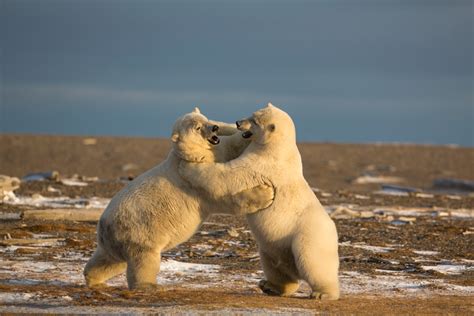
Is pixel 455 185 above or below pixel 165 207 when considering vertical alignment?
below

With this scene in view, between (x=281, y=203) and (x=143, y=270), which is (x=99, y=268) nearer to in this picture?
(x=143, y=270)

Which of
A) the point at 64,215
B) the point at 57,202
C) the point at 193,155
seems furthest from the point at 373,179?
the point at 193,155

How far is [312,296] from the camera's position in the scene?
11.2 meters

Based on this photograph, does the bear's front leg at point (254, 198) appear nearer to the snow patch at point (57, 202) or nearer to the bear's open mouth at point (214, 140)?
the bear's open mouth at point (214, 140)

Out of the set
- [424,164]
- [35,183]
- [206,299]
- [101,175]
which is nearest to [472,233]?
[206,299]

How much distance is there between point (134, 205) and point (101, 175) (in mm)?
20787

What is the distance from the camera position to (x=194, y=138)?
37.7ft

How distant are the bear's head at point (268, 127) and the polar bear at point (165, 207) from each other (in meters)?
0.37

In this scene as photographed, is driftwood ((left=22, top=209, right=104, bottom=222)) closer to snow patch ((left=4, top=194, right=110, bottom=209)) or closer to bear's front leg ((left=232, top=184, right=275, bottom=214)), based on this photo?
snow patch ((left=4, top=194, right=110, bottom=209))

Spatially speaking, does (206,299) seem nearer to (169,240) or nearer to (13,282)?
(169,240)

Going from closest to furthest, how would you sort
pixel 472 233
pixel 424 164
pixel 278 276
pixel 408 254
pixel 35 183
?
pixel 278 276 → pixel 408 254 → pixel 472 233 → pixel 35 183 → pixel 424 164

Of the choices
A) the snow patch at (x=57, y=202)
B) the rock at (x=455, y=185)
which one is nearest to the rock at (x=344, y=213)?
the snow patch at (x=57, y=202)

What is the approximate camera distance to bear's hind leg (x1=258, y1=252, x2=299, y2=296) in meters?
11.7

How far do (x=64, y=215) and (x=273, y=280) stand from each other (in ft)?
21.0
